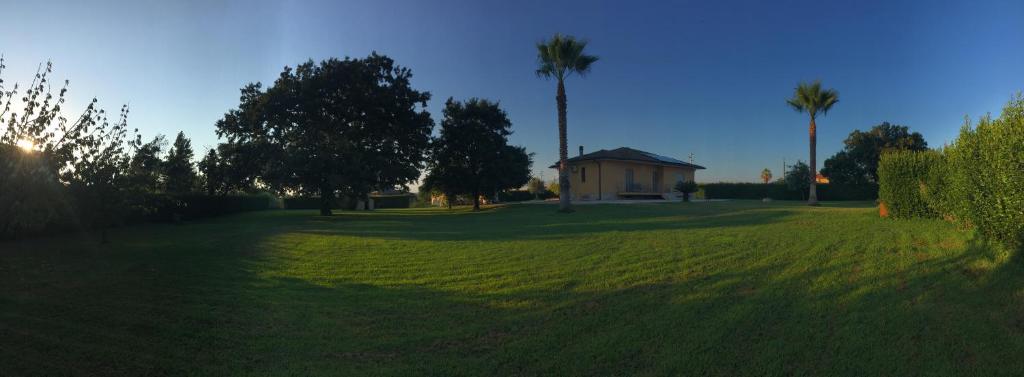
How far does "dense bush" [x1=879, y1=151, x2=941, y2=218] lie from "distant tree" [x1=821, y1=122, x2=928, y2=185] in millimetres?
31294

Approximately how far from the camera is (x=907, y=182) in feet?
38.7

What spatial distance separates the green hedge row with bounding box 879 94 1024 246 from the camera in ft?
22.2

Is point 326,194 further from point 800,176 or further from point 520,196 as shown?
point 800,176

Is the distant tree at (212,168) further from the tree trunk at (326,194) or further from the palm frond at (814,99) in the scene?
the palm frond at (814,99)

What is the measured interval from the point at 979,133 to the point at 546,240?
26.8 feet

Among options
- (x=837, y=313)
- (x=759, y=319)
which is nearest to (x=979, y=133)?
(x=837, y=313)

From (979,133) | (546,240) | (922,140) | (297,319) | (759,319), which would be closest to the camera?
(759,319)

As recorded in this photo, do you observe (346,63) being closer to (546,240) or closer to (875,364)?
(546,240)

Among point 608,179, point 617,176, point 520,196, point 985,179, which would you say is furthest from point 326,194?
point 520,196

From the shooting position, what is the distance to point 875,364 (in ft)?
14.2

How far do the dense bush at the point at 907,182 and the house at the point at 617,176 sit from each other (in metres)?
23.6

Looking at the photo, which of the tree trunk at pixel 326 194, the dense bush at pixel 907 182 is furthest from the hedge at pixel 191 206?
the dense bush at pixel 907 182

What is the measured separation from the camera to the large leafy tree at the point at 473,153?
32812 millimetres

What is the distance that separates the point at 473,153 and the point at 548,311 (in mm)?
27213
